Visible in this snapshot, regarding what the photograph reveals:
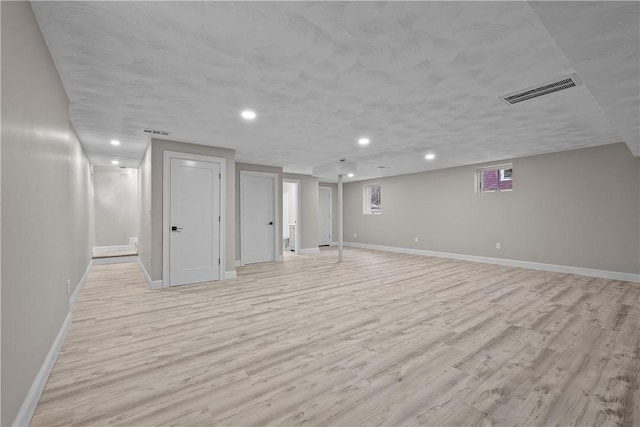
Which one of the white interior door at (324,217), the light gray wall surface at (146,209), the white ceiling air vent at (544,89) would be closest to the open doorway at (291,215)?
the white interior door at (324,217)

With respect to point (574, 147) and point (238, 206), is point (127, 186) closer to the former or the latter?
point (238, 206)

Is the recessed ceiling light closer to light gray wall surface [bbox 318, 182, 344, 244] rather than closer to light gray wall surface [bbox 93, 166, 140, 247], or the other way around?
light gray wall surface [bbox 93, 166, 140, 247]

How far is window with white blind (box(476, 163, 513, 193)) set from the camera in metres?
6.59

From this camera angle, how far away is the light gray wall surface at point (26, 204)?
1.37 metres

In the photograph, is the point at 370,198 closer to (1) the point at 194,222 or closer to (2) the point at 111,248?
(1) the point at 194,222

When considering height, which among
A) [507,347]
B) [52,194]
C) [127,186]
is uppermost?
[127,186]

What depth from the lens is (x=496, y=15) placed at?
1786 mm

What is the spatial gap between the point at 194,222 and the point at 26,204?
327cm

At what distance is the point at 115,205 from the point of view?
26.1ft

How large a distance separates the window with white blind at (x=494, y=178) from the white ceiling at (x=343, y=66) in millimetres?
2120

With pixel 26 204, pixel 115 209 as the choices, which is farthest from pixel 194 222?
pixel 115 209

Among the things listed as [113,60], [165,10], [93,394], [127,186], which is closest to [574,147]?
A: [165,10]

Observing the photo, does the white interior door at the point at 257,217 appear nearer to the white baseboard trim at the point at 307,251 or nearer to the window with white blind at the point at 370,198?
the white baseboard trim at the point at 307,251

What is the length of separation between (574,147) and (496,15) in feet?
16.9
